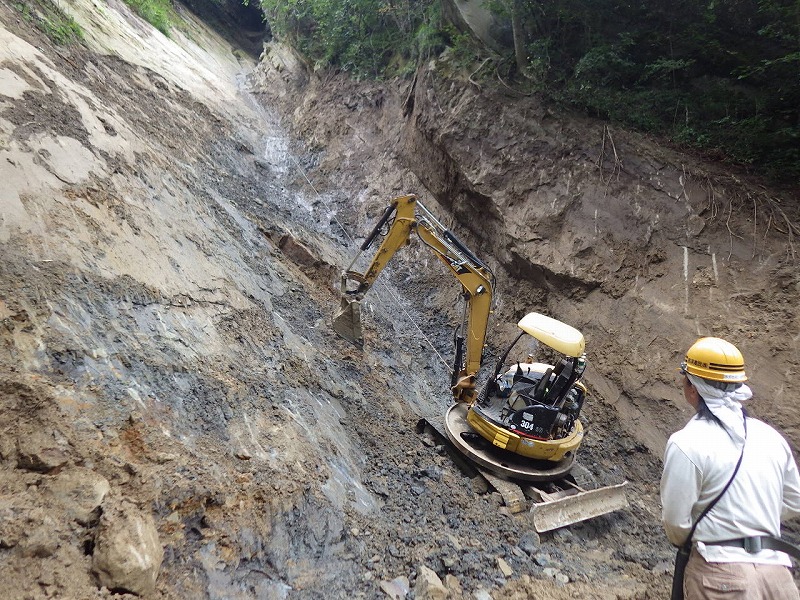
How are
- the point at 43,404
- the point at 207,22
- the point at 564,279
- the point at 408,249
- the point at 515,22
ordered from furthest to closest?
the point at 207,22 < the point at 408,249 < the point at 515,22 < the point at 564,279 < the point at 43,404

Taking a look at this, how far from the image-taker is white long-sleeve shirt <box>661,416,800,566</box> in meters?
2.22

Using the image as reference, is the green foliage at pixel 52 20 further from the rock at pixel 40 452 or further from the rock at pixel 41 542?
the rock at pixel 41 542

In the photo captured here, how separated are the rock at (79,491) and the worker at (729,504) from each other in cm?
313

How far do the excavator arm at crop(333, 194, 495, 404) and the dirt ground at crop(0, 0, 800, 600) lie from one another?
36.9 inches

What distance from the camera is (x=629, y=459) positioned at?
6.46 meters

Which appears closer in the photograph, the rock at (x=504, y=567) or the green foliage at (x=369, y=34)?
the rock at (x=504, y=567)

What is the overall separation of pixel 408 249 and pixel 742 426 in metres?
8.47

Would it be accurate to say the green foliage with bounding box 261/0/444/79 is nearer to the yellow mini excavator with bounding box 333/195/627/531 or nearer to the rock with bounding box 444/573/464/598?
the yellow mini excavator with bounding box 333/195/627/531

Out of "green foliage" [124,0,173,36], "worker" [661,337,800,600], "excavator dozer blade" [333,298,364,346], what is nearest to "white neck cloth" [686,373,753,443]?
"worker" [661,337,800,600]

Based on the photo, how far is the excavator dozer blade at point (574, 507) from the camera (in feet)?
15.9

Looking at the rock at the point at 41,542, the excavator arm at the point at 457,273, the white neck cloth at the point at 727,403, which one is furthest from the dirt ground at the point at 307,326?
the white neck cloth at the point at 727,403

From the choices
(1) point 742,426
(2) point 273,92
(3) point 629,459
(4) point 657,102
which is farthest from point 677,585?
(2) point 273,92

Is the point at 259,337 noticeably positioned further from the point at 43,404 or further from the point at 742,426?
the point at 742,426

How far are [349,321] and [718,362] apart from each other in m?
5.13
